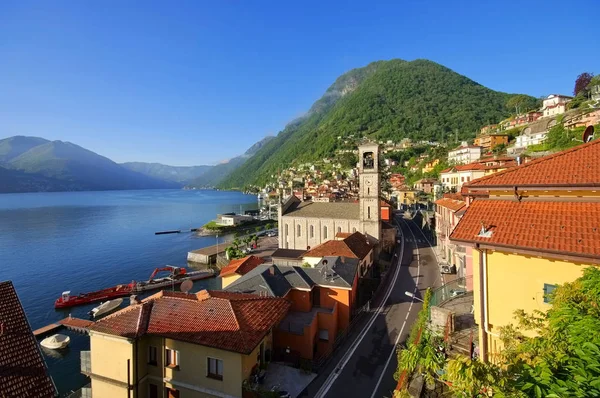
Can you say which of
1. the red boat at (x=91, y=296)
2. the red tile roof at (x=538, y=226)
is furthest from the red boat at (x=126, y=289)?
the red tile roof at (x=538, y=226)

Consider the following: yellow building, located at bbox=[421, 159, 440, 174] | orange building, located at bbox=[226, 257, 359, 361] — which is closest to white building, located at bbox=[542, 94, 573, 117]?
yellow building, located at bbox=[421, 159, 440, 174]

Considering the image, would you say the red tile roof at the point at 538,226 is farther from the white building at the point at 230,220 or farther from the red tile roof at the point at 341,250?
the white building at the point at 230,220

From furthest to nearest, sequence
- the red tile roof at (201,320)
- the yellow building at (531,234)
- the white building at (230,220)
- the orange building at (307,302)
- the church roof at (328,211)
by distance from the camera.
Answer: the white building at (230,220) → the church roof at (328,211) → the orange building at (307,302) → the red tile roof at (201,320) → the yellow building at (531,234)

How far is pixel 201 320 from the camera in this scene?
44.2 ft

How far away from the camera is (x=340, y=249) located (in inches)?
1153

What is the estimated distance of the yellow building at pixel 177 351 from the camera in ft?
40.1

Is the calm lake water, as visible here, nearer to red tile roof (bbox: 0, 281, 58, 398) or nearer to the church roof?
the church roof

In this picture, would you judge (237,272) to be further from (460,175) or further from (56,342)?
(460,175)

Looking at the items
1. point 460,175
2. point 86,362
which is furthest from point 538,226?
point 460,175

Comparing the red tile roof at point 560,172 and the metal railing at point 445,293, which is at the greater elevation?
the red tile roof at point 560,172

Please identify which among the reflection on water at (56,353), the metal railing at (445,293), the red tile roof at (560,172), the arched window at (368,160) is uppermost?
the arched window at (368,160)

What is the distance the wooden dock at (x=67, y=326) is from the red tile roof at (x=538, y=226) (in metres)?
34.0

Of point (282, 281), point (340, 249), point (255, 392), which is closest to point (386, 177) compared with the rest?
point (340, 249)

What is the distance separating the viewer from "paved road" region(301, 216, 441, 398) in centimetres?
1493
